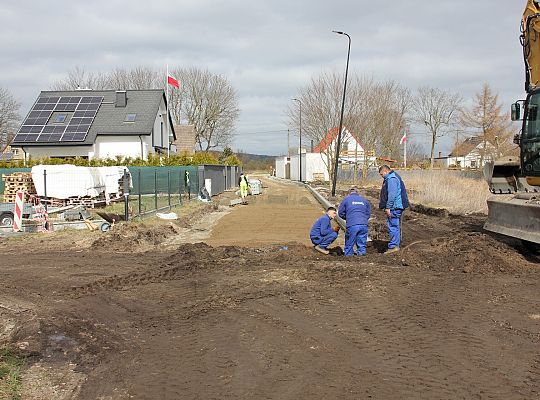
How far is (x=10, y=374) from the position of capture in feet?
15.7

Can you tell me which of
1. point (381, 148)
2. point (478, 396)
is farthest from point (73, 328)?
point (381, 148)

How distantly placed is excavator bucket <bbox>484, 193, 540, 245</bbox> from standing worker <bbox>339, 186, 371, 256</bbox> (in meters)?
2.35

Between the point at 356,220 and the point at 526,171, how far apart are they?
3.56 m

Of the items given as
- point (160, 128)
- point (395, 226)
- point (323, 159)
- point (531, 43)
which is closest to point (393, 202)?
point (395, 226)

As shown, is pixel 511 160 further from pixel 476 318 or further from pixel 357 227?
pixel 476 318

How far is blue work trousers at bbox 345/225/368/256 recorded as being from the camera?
10633mm

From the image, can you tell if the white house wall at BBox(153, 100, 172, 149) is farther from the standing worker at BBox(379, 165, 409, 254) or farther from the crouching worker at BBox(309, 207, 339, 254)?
the standing worker at BBox(379, 165, 409, 254)

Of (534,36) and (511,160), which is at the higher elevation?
(534,36)

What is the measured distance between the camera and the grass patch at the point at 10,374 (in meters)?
4.39

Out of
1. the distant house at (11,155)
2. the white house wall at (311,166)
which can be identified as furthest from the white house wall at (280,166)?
the distant house at (11,155)

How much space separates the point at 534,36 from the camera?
1134 cm

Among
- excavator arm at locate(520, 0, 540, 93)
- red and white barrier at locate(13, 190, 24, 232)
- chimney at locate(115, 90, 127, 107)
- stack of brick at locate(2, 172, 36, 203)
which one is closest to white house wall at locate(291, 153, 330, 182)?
chimney at locate(115, 90, 127, 107)

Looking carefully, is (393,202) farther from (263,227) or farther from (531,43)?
(263,227)

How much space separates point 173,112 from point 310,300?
A: 65.0 metres
